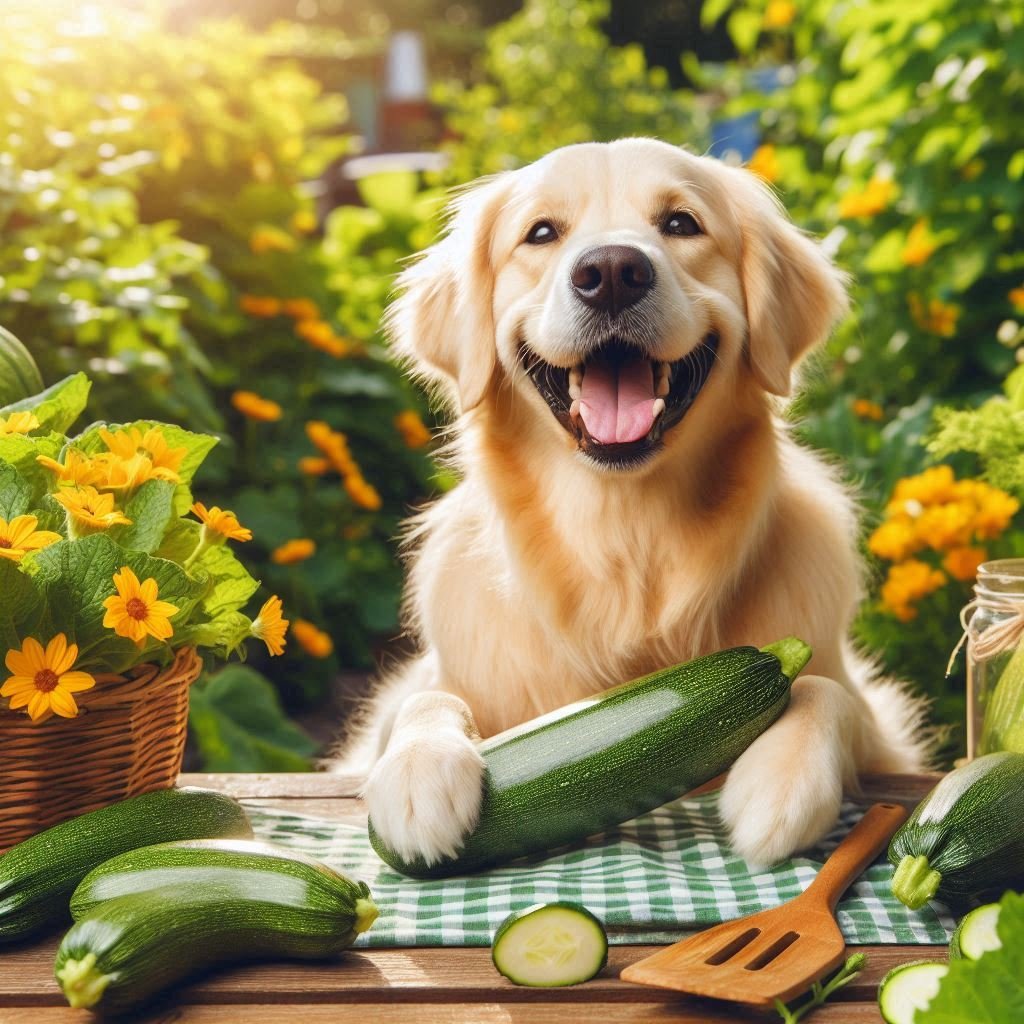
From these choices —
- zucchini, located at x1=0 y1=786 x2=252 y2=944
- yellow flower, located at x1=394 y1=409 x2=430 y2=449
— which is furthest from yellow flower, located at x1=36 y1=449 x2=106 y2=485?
yellow flower, located at x1=394 y1=409 x2=430 y2=449

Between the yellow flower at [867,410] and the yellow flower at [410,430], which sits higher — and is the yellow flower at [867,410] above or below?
above

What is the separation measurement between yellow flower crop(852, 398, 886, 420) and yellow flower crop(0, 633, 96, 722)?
3.31 m

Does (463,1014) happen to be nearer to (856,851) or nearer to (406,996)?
(406,996)

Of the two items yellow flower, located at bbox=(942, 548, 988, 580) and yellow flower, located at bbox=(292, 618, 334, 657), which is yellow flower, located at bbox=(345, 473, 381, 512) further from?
yellow flower, located at bbox=(942, 548, 988, 580)

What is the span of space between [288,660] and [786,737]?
2.84 meters

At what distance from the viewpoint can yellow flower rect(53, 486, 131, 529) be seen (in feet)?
5.87

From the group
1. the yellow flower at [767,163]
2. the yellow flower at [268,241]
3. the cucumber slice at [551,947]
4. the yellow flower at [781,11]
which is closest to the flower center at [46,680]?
the cucumber slice at [551,947]

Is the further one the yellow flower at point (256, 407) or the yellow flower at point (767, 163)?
the yellow flower at point (767, 163)

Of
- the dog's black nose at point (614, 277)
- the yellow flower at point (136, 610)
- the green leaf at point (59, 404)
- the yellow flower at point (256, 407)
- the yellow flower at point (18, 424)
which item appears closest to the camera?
the yellow flower at point (136, 610)

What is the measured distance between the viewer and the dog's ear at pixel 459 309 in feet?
8.45

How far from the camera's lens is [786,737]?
2.08 m

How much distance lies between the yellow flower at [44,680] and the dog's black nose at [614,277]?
1.10 m

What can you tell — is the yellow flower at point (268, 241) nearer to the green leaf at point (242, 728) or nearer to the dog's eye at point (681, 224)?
the green leaf at point (242, 728)

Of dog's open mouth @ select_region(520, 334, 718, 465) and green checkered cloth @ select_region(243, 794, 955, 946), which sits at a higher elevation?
dog's open mouth @ select_region(520, 334, 718, 465)
